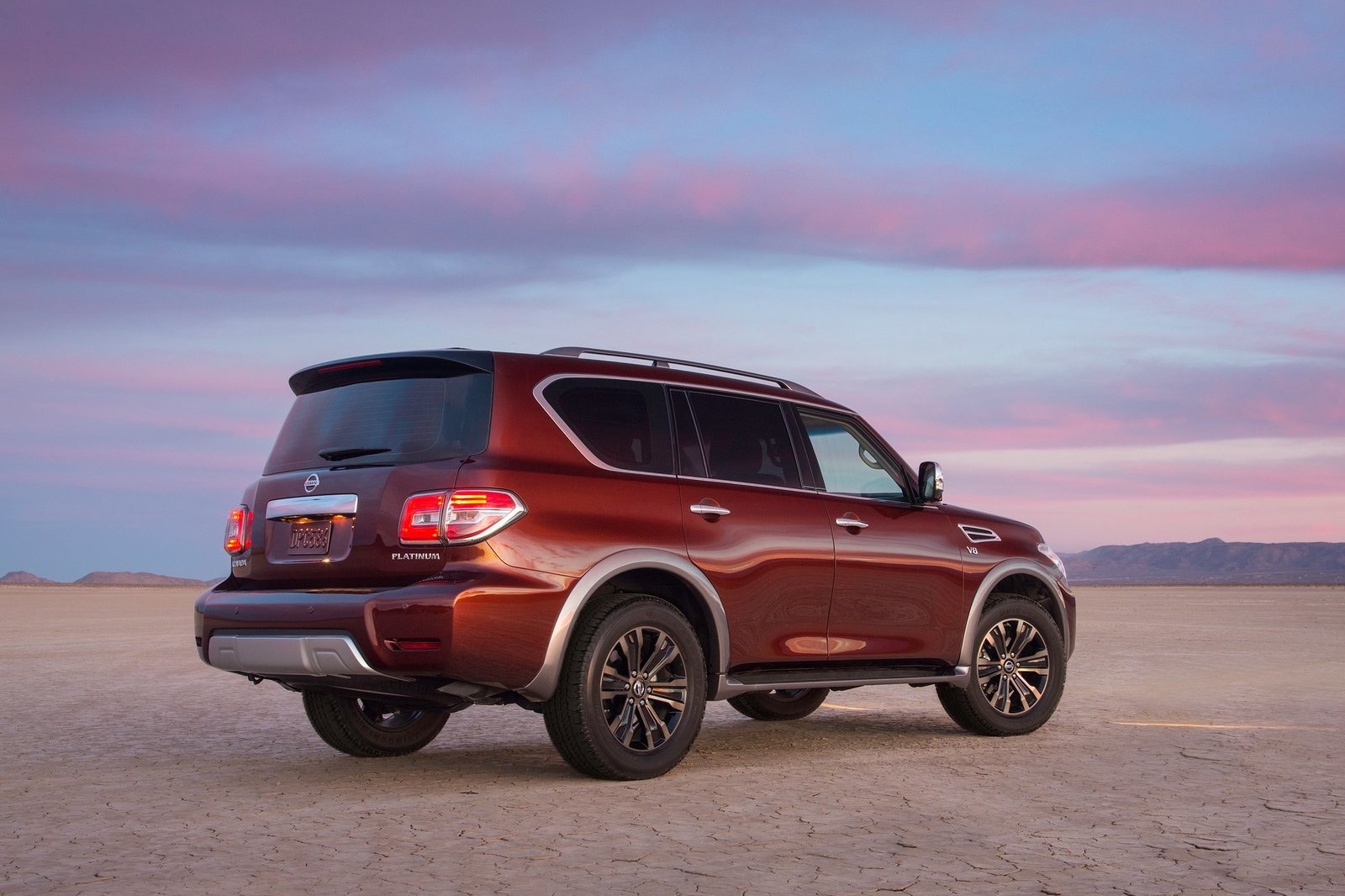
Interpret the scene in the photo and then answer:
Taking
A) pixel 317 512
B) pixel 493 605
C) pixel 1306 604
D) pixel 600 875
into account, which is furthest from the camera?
pixel 1306 604

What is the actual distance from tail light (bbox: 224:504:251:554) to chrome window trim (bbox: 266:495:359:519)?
9.1 inches

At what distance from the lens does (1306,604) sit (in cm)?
3784

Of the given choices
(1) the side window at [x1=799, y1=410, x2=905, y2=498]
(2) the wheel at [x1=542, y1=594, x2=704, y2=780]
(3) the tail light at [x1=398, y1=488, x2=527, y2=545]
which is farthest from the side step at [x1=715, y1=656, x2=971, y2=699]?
(3) the tail light at [x1=398, y1=488, x2=527, y2=545]

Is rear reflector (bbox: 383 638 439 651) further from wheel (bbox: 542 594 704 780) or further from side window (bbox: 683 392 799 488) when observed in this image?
side window (bbox: 683 392 799 488)

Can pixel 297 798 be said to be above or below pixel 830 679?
below

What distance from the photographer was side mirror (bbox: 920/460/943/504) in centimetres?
898

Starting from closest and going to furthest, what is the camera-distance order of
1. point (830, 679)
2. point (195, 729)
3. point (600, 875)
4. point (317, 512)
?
point (600, 875) → point (317, 512) → point (830, 679) → point (195, 729)

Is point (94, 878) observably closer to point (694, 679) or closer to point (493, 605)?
point (493, 605)

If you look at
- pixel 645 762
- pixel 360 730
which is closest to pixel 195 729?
pixel 360 730

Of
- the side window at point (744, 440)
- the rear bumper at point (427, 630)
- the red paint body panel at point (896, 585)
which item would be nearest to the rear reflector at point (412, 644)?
the rear bumper at point (427, 630)

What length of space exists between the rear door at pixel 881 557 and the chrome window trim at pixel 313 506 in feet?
8.95

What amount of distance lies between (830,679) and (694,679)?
1072 millimetres

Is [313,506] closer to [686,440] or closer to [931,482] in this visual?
[686,440]

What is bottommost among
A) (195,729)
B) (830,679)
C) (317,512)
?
(195,729)
